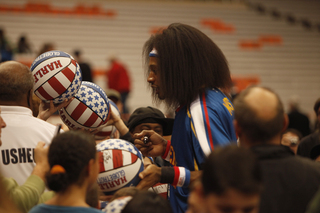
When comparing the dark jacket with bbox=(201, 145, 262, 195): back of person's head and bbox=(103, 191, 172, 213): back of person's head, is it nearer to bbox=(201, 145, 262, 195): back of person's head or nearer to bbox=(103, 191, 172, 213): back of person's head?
bbox=(201, 145, 262, 195): back of person's head

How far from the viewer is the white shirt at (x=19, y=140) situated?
2.55m

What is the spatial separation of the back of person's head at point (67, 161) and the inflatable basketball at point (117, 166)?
671mm

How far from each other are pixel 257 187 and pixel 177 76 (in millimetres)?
1321

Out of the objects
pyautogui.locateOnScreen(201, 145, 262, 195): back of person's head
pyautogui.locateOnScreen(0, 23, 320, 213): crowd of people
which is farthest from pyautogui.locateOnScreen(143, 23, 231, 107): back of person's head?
pyautogui.locateOnScreen(201, 145, 262, 195): back of person's head

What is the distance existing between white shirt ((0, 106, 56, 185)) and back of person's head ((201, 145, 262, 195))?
1.52m

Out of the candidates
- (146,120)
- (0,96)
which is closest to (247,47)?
(146,120)

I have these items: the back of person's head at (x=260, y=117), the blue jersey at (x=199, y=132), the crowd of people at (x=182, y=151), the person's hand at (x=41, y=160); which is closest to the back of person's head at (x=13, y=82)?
the crowd of people at (x=182, y=151)

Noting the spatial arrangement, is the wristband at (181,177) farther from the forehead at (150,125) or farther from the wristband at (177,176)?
the forehead at (150,125)

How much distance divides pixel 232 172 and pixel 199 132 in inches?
36.3

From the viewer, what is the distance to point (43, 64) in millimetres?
3186

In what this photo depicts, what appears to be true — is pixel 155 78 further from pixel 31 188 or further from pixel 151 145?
pixel 31 188

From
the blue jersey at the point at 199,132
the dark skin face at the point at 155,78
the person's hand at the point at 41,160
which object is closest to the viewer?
the person's hand at the point at 41,160

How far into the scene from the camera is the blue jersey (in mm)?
2445

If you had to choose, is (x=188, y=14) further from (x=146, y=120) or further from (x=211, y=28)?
(x=146, y=120)
